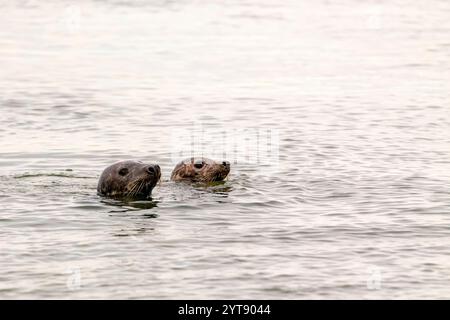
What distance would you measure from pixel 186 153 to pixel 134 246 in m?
5.84

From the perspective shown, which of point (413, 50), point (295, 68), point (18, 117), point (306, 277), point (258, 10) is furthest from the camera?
point (258, 10)

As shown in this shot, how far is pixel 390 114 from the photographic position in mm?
22531

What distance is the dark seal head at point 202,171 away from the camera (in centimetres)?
1664

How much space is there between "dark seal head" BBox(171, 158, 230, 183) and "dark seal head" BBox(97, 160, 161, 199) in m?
0.92

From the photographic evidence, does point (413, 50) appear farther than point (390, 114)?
Yes

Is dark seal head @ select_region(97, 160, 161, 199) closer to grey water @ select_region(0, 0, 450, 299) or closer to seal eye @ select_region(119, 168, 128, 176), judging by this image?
seal eye @ select_region(119, 168, 128, 176)

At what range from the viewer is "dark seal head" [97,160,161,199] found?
51.3 ft

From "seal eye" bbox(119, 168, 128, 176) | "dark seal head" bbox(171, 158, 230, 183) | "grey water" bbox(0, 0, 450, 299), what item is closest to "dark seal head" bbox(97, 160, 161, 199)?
"seal eye" bbox(119, 168, 128, 176)

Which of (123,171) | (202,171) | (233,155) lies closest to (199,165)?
(202,171)

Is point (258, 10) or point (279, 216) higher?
point (258, 10)

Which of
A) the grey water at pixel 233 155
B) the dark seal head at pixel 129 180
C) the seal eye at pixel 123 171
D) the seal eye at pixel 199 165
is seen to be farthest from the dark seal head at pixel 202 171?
the seal eye at pixel 123 171
